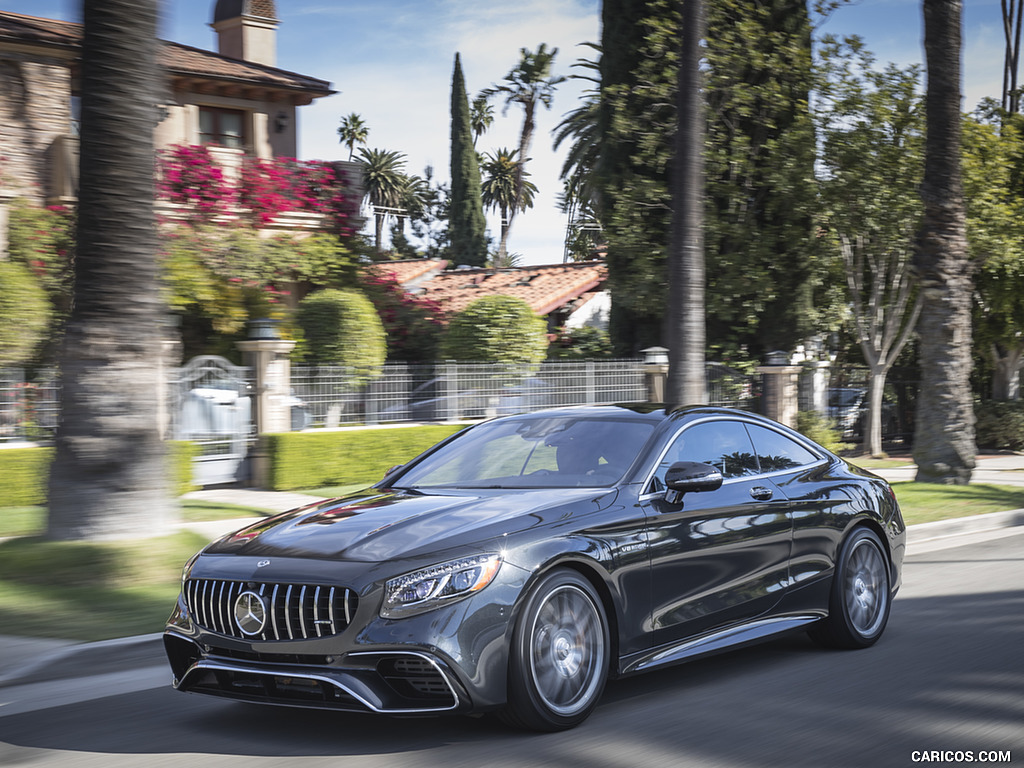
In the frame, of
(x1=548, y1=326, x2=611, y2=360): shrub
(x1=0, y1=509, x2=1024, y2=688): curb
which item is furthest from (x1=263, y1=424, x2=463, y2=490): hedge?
(x1=0, y1=509, x2=1024, y2=688): curb

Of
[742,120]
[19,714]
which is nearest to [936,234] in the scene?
[742,120]

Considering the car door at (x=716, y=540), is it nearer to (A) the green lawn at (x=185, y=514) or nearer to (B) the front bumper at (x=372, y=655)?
(B) the front bumper at (x=372, y=655)

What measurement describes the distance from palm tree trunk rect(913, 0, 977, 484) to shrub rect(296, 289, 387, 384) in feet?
27.9

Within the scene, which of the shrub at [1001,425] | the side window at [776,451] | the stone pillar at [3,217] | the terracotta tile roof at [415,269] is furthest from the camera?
the terracotta tile roof at [415,269]

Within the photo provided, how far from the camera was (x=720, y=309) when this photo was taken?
23.3 meters

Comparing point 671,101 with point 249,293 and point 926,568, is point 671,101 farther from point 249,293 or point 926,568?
point 926,568

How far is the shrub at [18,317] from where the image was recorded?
15.6 metres

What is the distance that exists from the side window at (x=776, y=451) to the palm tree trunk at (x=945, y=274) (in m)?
9.69

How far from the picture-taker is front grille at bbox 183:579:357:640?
457 cm

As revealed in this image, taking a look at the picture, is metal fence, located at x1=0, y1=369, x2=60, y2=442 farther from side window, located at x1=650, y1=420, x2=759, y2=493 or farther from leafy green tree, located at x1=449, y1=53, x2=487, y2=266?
leafy green tree, located at x1=449, y1=53, x2=487, y2=266

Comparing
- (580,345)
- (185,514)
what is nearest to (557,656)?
(185,514)

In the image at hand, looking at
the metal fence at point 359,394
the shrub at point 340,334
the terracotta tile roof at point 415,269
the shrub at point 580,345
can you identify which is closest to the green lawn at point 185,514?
the metal fence at point 359,394

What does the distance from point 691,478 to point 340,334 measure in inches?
515

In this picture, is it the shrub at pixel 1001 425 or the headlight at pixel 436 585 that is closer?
the headlight at pixel 436 585
